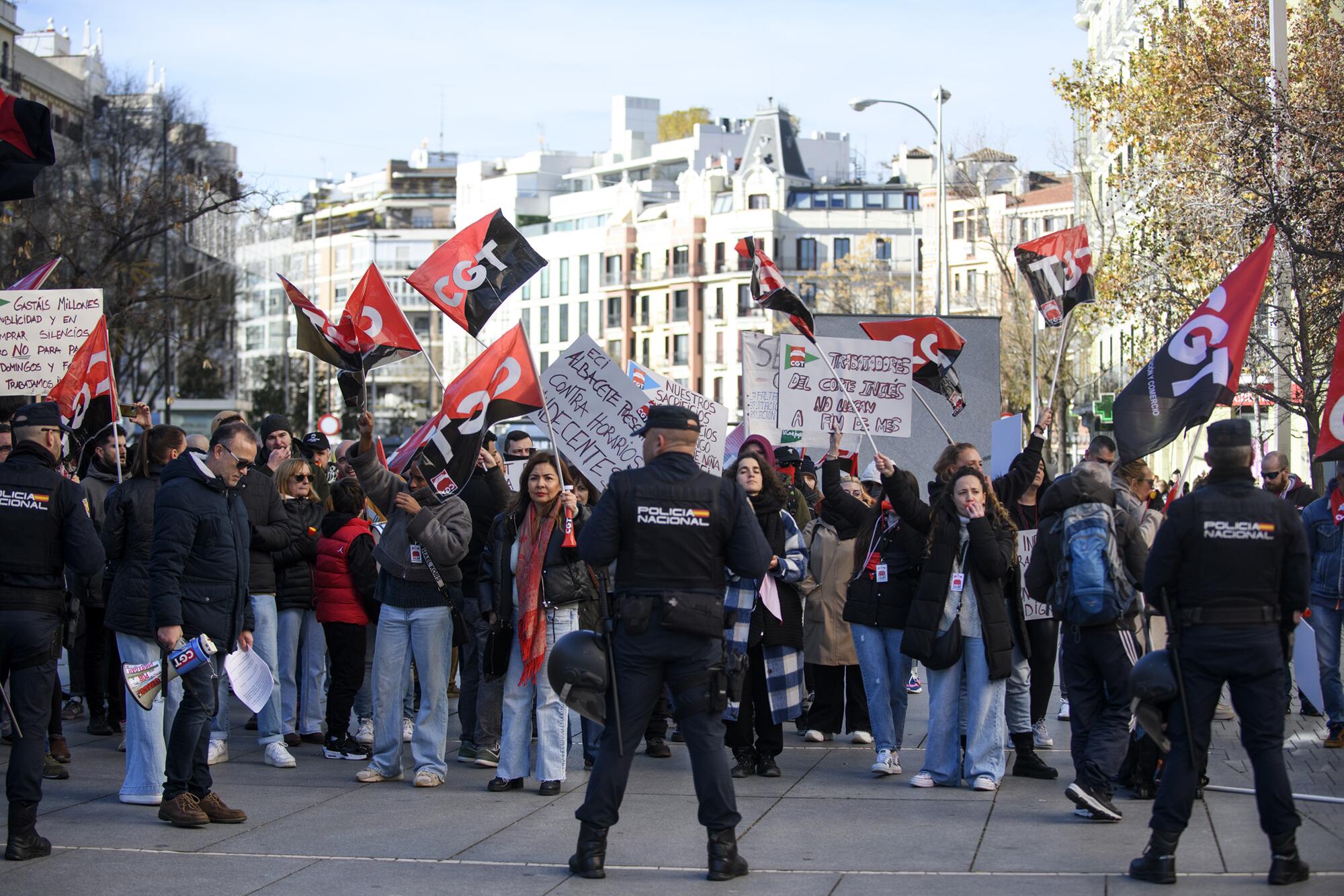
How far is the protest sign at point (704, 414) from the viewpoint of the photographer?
1131cm

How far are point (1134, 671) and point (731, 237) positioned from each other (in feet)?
302

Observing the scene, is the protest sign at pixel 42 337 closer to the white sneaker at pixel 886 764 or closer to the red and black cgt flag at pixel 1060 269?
the white sneaker at pixel 886 764

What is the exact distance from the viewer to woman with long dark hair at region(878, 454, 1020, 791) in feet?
30.8

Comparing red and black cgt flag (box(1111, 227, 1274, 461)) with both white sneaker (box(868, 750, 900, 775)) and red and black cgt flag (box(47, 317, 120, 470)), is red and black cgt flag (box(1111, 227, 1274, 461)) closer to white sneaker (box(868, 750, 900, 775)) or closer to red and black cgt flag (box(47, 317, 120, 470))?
white sneaker (box(868, 750, 900, 775))

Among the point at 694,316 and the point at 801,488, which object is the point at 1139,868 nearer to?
the point at 801,488

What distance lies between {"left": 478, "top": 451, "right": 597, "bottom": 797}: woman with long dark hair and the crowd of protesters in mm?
13

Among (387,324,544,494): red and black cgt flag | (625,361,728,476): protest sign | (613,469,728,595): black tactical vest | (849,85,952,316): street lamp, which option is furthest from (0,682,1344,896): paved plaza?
(849,85,952,316): street lamp

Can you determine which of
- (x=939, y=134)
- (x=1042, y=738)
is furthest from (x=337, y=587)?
(x=939, y=134)

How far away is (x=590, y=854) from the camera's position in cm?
740

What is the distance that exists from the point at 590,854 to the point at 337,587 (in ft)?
12.8

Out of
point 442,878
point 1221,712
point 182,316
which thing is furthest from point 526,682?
point 182,316

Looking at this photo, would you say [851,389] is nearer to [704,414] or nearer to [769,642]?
[704,414]

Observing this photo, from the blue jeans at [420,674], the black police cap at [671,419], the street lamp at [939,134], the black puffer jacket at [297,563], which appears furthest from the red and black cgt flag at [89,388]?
the street lamp at [939,134]

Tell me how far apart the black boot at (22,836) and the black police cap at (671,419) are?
10.8ft
